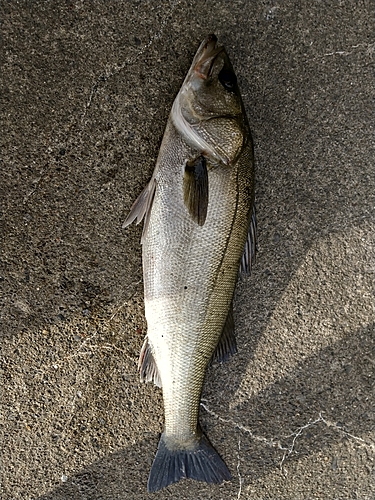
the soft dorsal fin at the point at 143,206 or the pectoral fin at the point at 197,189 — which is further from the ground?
the pectoral fin at the point at 197,189

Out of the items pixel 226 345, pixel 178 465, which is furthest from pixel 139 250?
pixel 178 465

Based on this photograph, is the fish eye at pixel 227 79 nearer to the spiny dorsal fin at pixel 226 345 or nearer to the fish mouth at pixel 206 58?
the fish mouth at pixel 206 58

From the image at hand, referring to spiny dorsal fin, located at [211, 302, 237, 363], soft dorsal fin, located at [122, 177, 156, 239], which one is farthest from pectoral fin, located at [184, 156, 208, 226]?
spiny dorsal fin, located at [211, 302, 237, 363]

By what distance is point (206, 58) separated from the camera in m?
2.22

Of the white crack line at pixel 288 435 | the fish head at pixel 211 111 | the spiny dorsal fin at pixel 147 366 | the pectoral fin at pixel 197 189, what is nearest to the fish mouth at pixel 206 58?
the fish head at pixel 211 111

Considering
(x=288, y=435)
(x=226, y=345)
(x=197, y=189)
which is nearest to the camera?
(x=197, y=189)

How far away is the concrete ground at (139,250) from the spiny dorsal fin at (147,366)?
150 mm

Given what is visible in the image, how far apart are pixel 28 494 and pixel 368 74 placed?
3.07 meters

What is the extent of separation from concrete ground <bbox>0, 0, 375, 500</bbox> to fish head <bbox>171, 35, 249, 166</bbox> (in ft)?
1.06

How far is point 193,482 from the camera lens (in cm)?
267

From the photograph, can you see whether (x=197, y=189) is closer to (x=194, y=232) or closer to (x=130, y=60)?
(x=194, y=232)

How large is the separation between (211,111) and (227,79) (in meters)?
0.19

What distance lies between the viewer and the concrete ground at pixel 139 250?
2.50m

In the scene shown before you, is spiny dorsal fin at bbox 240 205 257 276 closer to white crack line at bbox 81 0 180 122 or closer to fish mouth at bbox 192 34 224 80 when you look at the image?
fish mouth at bbox 192 34 224 80
